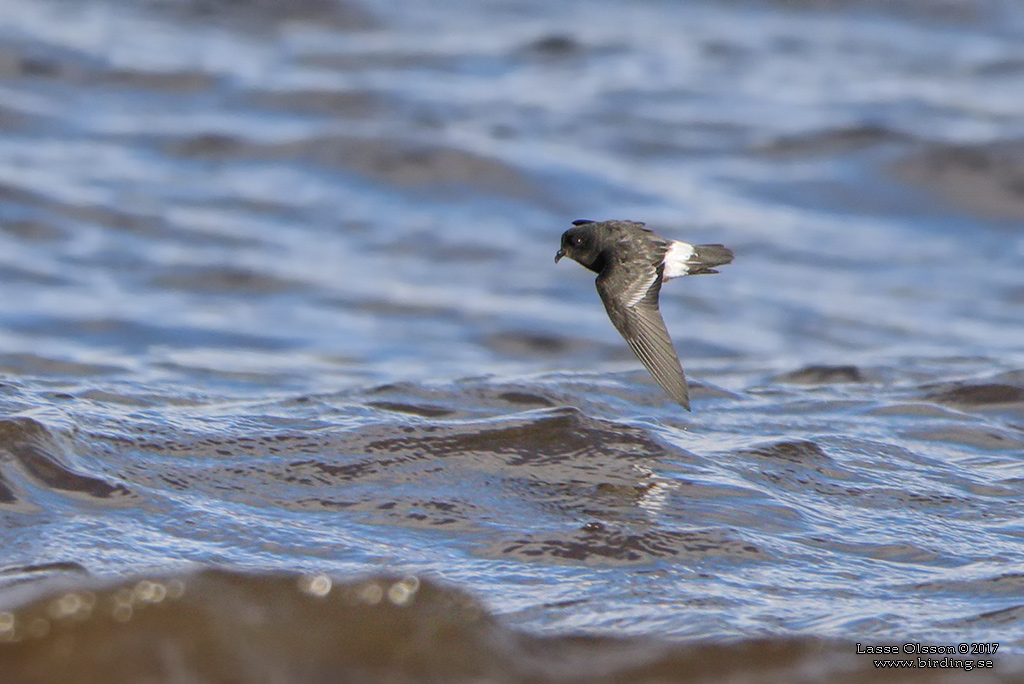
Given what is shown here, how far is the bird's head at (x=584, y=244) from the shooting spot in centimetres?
635

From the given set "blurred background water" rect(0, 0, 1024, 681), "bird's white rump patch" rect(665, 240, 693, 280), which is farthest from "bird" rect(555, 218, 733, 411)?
"blurred background water" rect(0, 0, 1024, 681)

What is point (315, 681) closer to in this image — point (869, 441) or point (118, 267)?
point (869, 441)

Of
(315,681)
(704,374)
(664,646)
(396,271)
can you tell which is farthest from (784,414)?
(396,271)

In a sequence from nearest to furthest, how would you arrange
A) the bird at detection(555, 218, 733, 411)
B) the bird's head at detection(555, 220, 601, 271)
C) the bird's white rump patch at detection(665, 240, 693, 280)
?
the bird at detection(555, 218, 733, 411), the bird's white rump patch at detection(665, 240, 693, 280), the bird's head at detection(555, 220, 601, 271)

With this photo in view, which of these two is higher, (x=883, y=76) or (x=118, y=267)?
(x=883, y=76)

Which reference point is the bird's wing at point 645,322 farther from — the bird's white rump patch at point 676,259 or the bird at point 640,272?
the bird's white rump patch at point 676,259

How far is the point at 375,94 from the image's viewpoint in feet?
48.3

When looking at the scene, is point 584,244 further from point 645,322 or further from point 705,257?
point 645,322

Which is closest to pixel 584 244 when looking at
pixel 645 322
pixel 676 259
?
pixel 676 259

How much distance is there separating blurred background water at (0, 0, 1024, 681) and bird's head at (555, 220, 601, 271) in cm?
55

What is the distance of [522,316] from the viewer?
32.7 feet

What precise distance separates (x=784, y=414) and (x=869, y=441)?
0.57 m

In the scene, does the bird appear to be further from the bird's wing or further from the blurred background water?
the blurred background water

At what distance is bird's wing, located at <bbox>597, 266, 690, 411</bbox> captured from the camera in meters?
5.16
